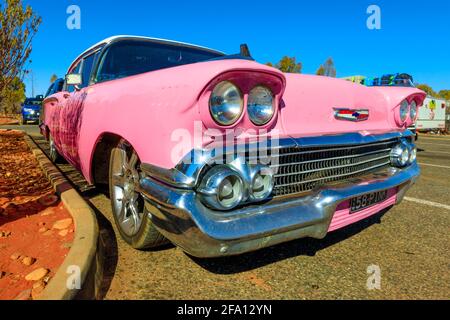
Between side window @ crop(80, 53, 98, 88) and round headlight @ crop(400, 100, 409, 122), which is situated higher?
side window @ crop(80, 53, 98, 88)

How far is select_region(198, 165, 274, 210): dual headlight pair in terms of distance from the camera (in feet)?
5.09

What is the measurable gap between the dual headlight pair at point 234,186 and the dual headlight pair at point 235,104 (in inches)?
9.2

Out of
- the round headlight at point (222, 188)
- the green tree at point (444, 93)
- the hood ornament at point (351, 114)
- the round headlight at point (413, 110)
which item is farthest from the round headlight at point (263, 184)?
the green tree at point (444, 93)

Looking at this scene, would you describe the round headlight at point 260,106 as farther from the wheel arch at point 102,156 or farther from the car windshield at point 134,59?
the car windshield at point 134,59

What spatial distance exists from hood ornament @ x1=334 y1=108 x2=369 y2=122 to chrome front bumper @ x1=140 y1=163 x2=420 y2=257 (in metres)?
0.54

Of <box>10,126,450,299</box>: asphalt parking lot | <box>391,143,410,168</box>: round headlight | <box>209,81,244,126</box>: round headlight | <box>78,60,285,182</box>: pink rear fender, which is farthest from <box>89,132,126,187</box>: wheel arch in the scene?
<box>391,143,410,168</box>: round headlight

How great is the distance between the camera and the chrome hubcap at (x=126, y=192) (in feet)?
7.22

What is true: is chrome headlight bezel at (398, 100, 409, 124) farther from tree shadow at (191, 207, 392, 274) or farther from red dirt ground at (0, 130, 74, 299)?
red dirt ground at (0, 130, 74, 299)

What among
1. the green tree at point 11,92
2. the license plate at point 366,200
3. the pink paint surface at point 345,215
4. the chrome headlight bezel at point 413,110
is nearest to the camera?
the pink paint surface at point 345,215

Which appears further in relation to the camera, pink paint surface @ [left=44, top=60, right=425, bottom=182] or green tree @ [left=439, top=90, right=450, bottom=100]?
green tree @ [left=439, top=90, right=450, bottom=100]

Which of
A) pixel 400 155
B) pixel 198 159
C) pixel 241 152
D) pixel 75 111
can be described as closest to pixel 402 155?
pixel 400 155

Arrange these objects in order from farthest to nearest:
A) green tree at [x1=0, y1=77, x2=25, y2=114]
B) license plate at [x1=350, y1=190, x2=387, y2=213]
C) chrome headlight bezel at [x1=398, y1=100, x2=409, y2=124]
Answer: green tree at [x1=0, y1=77, x2=25, y2=114] < chrome headlight bezel at [x1=398, y1=100, x2=409, y2=124] < license plate at [x1=350, y1=190, x2=387, y2=213]
